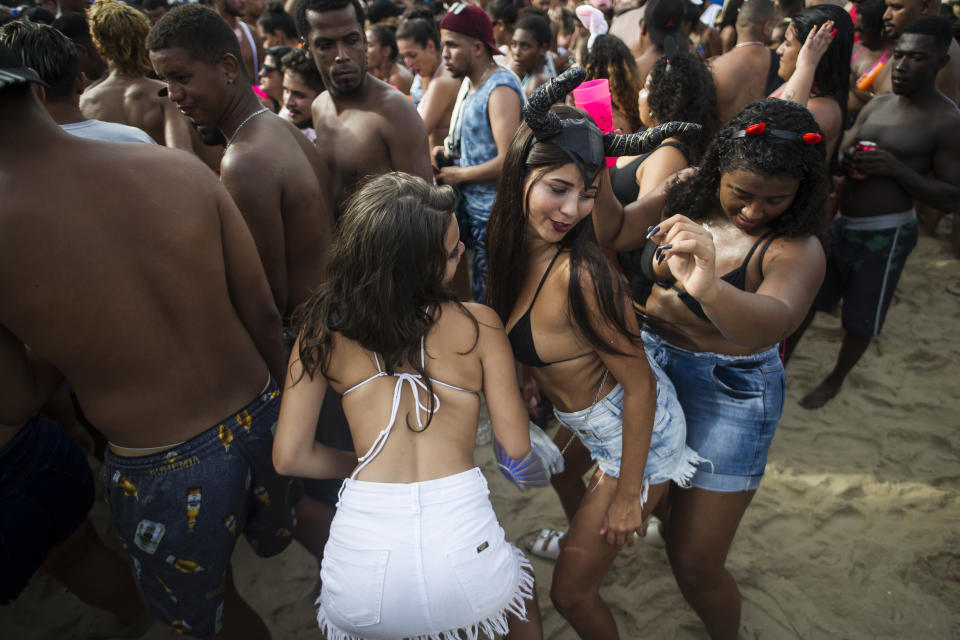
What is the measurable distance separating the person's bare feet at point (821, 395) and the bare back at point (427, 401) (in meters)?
2.93

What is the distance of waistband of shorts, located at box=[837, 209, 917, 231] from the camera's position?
3.29 metres

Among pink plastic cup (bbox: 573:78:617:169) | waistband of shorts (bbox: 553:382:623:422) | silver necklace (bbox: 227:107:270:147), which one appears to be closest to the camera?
waistband of shorts (bbox: 553:382:623:422)

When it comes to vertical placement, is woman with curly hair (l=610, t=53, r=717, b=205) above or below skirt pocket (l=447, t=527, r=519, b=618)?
above

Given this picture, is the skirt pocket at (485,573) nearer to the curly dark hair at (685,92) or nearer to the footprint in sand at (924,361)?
the curly dark hair at (685,92)

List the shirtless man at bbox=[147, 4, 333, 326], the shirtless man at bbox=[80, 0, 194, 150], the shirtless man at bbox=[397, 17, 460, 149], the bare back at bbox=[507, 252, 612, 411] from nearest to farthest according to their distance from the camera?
the bare back at bbox=[507, 252, 612, 411] < the shirtless man at bbox=[147, 4, 333, 326] < the shirtless man at bbox=[80, 0, 194, 150] < the shirtless man at bbox=[397, 17, 460, 149]

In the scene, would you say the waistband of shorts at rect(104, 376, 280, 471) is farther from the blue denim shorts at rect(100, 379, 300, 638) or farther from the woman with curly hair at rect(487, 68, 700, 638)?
the woman with curly hair at rect(487, 68, 700, 638)

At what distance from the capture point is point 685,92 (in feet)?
9.21

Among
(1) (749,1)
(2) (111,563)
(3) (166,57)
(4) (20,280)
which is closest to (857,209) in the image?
(1) (749,1)

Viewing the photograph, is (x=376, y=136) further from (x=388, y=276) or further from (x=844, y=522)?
(x=844, y=522)

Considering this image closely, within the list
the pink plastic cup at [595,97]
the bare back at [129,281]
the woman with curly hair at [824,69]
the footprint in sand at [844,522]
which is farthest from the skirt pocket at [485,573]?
the woman with curly hair at [824,69]

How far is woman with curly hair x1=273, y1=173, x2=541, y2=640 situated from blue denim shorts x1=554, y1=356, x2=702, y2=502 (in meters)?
0.32

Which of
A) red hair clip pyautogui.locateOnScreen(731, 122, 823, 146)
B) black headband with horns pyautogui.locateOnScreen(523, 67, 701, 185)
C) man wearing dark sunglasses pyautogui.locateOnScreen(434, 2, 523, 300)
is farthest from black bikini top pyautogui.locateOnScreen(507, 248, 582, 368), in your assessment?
man wearing dark sunglasses pyautogui.locateOnScreen(434, 2, 523, 300)

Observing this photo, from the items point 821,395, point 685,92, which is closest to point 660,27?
point 685,92

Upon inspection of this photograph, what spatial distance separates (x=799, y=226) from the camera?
5.84ft
